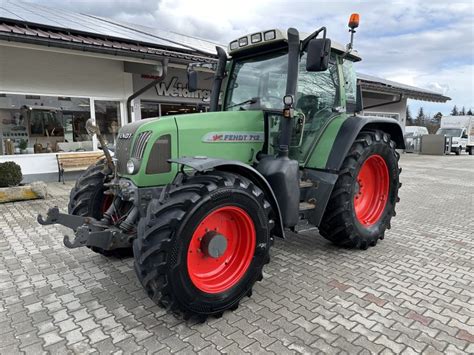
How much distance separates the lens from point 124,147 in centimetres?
318

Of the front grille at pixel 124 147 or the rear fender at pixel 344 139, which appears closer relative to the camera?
the front grille at pixel 124 147

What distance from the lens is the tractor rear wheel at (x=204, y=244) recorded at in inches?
92.1

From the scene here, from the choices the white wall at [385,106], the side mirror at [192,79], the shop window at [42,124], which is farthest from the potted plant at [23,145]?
the white wall at [385,106]

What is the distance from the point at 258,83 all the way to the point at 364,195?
6.81ft

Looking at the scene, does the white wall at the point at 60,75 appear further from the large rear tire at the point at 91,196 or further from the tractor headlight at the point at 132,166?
the tractor headlight at the point at 132,166

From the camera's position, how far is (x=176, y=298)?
2.41 metres

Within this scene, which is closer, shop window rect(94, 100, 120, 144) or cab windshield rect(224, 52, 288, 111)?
cab windshield rect(224, 52, 288, 111)

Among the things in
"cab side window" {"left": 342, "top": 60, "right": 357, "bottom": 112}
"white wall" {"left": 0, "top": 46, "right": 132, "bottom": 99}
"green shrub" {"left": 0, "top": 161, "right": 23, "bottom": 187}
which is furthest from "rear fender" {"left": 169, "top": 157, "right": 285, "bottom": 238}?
"white wall" {"left": 0, "top": 46, "right": 132, "bottom": 99}

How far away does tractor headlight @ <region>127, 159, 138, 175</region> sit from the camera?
2.91 m

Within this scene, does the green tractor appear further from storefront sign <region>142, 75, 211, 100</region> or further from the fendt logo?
storefront sign <region>142, 75, 211, 100</region>

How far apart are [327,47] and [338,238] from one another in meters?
2.15

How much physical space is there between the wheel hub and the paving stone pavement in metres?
0.53

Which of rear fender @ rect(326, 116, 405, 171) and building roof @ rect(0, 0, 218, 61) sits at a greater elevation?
building roof @ rect(0, 0, 218, 61)

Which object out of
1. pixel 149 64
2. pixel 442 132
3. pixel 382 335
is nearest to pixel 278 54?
pixel 382 335
